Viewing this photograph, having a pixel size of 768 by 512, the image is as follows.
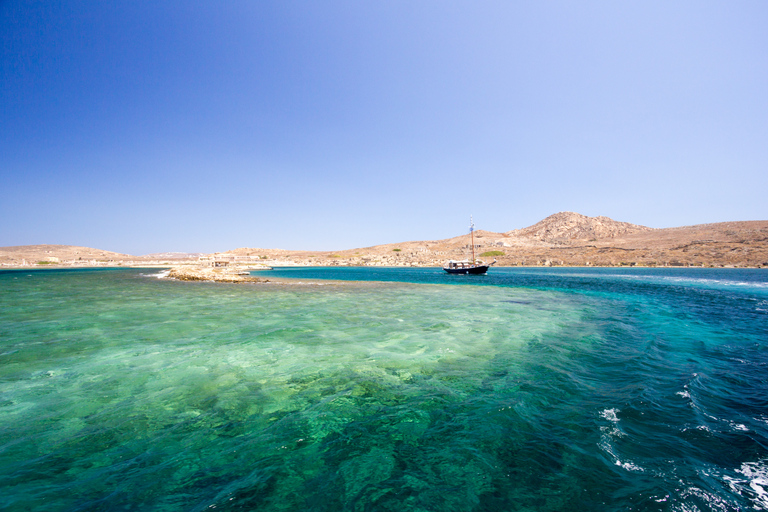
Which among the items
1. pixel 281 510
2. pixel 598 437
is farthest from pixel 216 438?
pixel 598 437

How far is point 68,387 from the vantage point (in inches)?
274

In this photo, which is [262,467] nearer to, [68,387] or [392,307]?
[68,387]

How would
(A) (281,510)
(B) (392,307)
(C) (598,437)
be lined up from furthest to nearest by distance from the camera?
(B) (392,307) → (C) (598,437) → (A) (281,510)

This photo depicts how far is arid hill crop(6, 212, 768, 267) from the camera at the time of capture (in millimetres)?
86812

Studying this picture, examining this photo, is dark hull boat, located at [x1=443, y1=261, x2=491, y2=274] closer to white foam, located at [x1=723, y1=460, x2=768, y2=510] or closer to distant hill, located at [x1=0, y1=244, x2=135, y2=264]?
white foam, located at [x1=723, y1=460, x2=768, y2=510]

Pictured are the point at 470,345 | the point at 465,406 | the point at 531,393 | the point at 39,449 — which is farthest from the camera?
the point at 470,345

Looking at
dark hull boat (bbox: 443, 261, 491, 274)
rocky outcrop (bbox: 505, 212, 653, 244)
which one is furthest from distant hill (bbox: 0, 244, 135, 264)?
rocky outcrop (bbox: 505, 212, 653, 244)

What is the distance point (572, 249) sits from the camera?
120m

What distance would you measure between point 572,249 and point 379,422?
13574 centimetres

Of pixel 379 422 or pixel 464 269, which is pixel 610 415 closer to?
pixel 379 422

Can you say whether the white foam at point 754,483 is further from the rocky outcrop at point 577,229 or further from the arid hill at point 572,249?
the rocky outcrop at point 577,229

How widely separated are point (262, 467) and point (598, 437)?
527 centimetres

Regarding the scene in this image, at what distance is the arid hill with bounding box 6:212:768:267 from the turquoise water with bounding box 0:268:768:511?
105009mm

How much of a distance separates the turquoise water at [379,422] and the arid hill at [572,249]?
105009 millimetres
